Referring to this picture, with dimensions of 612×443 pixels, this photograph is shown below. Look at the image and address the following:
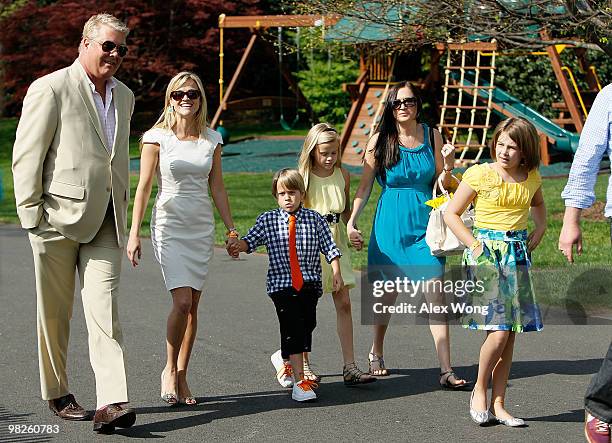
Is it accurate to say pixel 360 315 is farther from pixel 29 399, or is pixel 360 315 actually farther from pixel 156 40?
pixel 156 40

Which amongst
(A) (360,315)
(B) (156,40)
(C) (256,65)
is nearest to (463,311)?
(A) (360,315)

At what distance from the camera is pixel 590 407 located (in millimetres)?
5520

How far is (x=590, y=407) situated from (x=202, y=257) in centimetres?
246

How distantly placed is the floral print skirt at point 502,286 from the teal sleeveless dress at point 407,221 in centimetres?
102

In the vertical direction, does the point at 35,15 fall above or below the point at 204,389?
above

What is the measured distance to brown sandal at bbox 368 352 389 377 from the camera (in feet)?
25.1

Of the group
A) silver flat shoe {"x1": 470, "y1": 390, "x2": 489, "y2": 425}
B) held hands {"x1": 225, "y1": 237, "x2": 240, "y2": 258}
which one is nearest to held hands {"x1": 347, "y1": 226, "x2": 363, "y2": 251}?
held hands {"x1": 225, "y1": 237, "x2": 240, "y2": 258}

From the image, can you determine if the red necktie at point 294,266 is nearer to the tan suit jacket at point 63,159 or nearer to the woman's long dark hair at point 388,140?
the woman's long dark hair at point 388,140

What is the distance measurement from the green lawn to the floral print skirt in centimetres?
464

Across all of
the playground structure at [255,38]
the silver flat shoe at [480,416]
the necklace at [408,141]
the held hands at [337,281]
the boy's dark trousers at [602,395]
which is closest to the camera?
the boy's dark trousers at [602,395]

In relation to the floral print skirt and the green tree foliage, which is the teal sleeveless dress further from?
the green tree foliage

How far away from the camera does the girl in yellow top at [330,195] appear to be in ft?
24.4

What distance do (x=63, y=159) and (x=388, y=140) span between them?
2321mm

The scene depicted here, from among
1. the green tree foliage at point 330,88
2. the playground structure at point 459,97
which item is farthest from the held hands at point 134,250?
the green tree foliage at point 330,88
